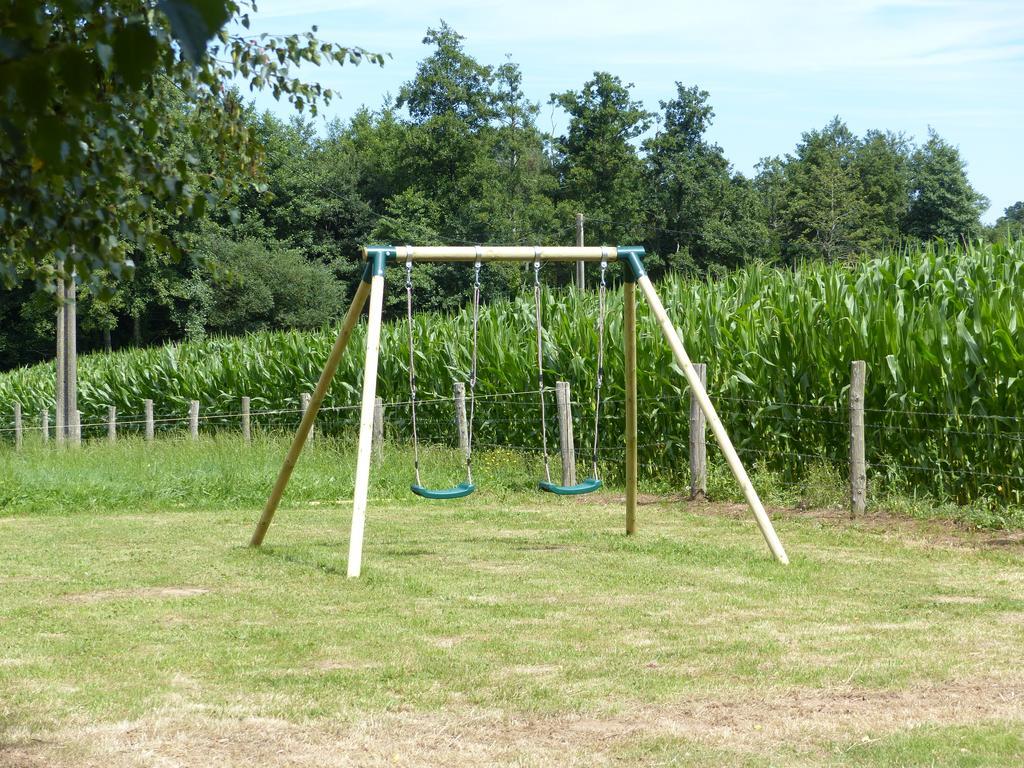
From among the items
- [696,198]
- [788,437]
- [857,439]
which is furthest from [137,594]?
[696,198]

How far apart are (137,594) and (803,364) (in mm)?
8076

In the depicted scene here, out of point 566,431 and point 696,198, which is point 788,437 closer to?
point 566,431

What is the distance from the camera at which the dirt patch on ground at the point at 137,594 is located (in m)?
7.64

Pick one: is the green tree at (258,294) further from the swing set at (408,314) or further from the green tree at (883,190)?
the swing set at (408,314)

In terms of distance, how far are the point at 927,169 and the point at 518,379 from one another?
65217 millimetres

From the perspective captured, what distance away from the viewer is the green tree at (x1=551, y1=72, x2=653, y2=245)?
6462 cm

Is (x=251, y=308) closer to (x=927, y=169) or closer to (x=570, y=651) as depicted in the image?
(x=927, y=169)

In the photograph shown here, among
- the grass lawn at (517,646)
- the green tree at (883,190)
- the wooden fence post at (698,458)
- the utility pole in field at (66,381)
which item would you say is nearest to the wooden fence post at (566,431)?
the wooden fence post at (698,458)

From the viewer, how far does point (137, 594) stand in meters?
7.78

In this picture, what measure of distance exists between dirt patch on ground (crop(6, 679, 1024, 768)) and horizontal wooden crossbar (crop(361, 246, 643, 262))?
14.3ft

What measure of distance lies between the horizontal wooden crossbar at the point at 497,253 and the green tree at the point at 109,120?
3161mm

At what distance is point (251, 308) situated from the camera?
60469 mm

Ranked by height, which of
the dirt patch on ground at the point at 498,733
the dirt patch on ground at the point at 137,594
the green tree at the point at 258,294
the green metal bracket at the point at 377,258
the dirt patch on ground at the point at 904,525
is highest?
the green tree at the point at 258,294

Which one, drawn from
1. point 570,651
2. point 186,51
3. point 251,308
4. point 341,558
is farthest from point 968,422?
point 251,308
